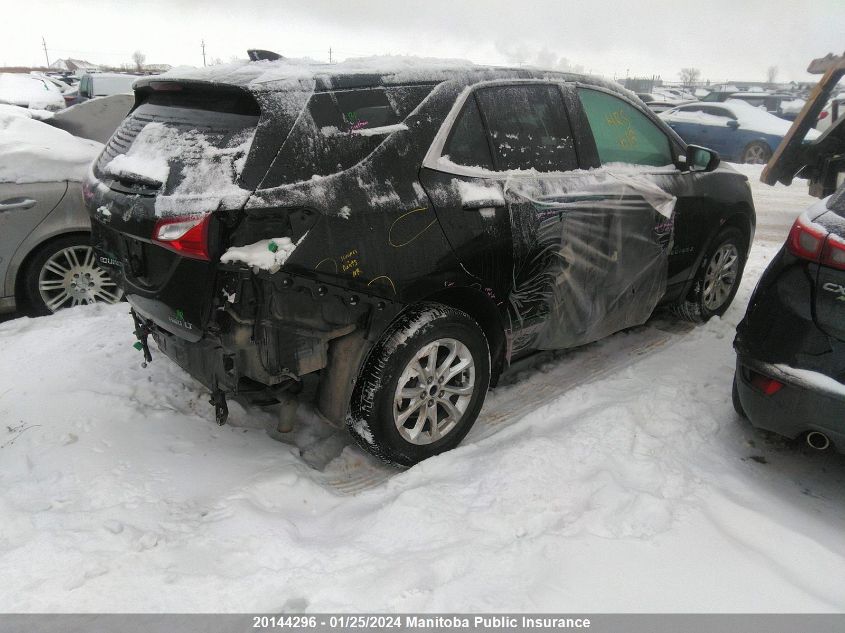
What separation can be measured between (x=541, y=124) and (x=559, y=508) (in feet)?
6.64

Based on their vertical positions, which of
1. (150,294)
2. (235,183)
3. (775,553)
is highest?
(235,183)

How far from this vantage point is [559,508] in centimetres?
268

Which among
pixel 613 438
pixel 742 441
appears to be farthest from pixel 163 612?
pixel 742 441

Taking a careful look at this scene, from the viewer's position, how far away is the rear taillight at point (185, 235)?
239 centimetres

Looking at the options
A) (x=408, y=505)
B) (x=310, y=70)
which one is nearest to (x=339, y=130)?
(x=310, y=70)

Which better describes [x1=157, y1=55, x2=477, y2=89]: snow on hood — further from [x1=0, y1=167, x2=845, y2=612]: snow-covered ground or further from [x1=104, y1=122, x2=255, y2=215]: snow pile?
[x1=0, y1=167, x2=845, y2=612]: snow-covered ground

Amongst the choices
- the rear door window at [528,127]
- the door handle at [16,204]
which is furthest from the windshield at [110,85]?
the rear door window at [528,127]

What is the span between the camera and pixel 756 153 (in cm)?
1407

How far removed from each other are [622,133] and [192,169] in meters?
2.66

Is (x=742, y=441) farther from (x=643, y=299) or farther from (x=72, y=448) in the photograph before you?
(x=72, y=448)

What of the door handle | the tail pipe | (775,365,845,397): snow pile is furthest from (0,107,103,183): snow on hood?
the tail pipe

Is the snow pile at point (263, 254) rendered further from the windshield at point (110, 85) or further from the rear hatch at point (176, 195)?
the windshield at point (110, 85)

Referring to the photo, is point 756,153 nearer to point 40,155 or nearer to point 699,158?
point 699,158

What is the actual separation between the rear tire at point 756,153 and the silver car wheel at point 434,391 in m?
13.6
